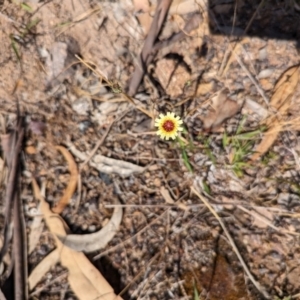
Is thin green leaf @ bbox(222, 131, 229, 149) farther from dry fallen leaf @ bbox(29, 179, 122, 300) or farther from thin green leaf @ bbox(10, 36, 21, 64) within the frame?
thin green leaf @ bbox(10, 36, 21, 64)

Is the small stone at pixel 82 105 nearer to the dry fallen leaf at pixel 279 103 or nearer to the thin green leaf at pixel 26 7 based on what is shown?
the thin green leaf at pixel 26 7

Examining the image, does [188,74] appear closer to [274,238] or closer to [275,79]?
[275,79]

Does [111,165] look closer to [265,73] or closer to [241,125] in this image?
[241,125]

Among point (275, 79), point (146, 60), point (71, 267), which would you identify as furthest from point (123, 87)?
point (71, 267)

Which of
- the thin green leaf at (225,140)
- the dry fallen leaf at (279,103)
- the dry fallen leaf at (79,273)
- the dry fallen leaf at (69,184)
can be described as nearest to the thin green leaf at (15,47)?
the dry fallen leaf at (69,184)

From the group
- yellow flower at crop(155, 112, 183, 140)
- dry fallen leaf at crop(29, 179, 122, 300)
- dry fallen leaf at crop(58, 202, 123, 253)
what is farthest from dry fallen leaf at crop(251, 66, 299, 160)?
dry fallen leaf at crop(29, 179, 122, 300)

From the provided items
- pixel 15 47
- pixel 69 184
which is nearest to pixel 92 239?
pixel 69 184
